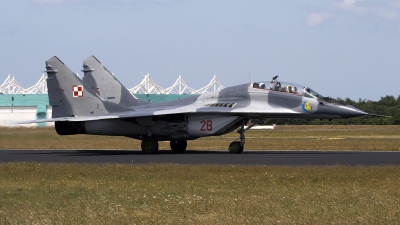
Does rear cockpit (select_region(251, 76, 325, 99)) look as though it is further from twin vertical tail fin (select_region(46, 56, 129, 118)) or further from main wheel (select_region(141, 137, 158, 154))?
twin vertical tail fin (select_region(46, 56, 129, 118))

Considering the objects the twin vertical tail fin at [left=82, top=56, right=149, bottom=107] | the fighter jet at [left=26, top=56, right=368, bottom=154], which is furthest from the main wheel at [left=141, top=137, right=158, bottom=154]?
the twin vertical tail fin at [left=82, top=56, right=149, bottom=107]

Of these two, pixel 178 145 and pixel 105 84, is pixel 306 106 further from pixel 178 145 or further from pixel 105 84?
pixel 105 84

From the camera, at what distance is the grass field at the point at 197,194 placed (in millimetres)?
9133

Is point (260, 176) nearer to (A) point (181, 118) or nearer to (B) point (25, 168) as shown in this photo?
(B) point (25, 168)

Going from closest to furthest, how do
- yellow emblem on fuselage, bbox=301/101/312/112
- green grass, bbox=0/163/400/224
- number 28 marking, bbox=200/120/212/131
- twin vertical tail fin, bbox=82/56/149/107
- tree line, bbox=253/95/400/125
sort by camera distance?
1. green grass, bbox=0/163/400/224
2. yellow emblem on fuselage, bbox=301/101/312/112
3. number 28 marking, bbox=200/120/212/131
4. twin vertical tail fin, bbox=82/56/149/107
5. tree line, bbox=253/95/400/125

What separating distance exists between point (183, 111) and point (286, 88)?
4000mm

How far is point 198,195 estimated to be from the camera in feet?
38.3

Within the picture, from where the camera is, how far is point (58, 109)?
25.9 m

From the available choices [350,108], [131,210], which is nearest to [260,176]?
[131,210]

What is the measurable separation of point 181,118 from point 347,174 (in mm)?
10440

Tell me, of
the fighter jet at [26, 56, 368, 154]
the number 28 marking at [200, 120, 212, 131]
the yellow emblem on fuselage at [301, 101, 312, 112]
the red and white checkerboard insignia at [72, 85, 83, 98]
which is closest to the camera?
the yellow emblem on fuselage at [301, 101, 312, 112]

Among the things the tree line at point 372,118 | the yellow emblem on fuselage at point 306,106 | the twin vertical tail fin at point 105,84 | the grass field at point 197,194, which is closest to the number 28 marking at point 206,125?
the yellow emblem on fuselage at point 306,106

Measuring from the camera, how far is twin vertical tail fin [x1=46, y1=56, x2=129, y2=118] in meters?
25.5

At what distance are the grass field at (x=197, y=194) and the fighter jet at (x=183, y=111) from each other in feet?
21.3
